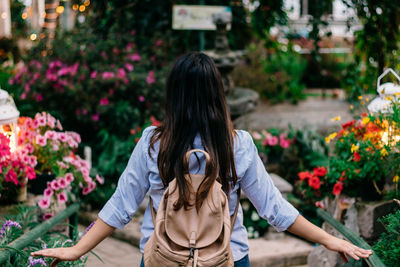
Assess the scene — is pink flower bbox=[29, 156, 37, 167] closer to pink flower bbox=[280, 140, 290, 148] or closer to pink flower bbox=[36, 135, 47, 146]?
pink flower bbox=[36, 135, 47, 146]

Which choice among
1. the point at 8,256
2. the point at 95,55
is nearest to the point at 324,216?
the point at 8,256

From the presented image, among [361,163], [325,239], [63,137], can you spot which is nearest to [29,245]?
[63,137]

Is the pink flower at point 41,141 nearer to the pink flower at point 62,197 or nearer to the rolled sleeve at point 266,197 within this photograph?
the pink flower at point 62,197

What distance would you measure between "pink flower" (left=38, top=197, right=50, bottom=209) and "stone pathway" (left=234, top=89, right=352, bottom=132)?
127 inches

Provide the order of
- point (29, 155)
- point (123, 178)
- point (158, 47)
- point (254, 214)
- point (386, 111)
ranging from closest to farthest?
point (123, 178), point (386, 111), point (29, 155), point (254, 214), point (158, 47)

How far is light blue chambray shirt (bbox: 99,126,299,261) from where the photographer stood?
1.74 metres

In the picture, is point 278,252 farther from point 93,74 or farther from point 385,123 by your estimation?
point 93,74

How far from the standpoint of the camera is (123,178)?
1.81 metres

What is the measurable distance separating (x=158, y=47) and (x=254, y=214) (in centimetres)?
256

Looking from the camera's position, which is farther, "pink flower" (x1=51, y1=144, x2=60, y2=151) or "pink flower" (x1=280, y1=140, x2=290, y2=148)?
"pink flower" (x1=280, y1=140, x2=290, y2=148)

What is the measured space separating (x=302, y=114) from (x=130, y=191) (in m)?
6.08

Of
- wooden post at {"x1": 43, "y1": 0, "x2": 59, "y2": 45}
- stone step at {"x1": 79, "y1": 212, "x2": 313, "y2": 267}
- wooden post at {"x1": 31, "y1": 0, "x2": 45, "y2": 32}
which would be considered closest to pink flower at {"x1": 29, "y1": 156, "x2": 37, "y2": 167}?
stone step at {"x1": 79, "y1": 212, "x2": 313, "y2": 267}

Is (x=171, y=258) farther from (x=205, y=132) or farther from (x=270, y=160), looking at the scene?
(x=270, y=160)

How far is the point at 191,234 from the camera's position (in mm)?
1499
